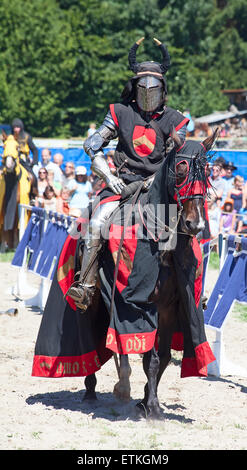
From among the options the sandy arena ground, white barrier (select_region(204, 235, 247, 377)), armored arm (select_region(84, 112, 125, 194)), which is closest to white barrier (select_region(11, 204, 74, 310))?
the sandy arena ground

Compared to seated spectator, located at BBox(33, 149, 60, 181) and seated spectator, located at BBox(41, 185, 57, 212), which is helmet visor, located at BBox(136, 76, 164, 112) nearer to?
seated spectator, located at BBox(41, 185, 57, 212)

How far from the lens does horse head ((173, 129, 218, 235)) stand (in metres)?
5.60

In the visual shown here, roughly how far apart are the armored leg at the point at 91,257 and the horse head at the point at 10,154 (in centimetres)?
904

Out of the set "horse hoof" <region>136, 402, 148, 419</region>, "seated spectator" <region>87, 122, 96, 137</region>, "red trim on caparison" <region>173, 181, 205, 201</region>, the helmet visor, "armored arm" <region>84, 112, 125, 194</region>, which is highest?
"seated spectator" <region>87, 122, 96, 137</region>

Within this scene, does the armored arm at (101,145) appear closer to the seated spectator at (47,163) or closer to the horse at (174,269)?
the horse at (174,269)

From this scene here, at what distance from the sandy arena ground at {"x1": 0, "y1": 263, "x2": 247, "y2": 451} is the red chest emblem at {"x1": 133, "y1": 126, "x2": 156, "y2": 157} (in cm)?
195

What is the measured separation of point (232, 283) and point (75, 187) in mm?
7098

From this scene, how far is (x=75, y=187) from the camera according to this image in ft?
47.6

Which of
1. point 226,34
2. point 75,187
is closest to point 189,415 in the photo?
point 75,187

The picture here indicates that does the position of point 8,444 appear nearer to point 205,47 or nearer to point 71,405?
point 71,405

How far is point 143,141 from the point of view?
6.43m

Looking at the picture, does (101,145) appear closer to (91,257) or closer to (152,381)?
(91,257)

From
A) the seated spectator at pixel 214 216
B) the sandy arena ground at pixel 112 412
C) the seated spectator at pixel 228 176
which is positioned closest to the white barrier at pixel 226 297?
the sandy arena ground at pixel 112 412

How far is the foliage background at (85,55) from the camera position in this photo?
Answer: 109 ft
